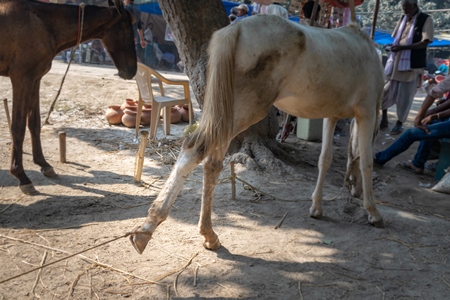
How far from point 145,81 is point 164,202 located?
467cm

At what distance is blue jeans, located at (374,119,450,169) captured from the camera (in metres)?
5.59

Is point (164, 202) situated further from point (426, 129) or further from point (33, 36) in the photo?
point (426, 129)

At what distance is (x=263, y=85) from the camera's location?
118 inches

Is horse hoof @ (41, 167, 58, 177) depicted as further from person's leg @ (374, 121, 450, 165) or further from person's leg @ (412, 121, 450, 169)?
person's leg @ (412, 121, 450, 169)


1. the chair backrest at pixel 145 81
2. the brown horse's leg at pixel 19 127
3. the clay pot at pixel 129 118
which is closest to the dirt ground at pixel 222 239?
the brown horse's leg at pixel 19 127

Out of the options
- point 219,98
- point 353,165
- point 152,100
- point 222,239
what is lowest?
point 222,239

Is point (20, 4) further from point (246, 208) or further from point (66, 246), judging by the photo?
point (246, 208)

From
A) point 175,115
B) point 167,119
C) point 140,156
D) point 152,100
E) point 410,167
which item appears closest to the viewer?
point 140,156

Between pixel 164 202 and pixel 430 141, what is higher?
pixel 164 202

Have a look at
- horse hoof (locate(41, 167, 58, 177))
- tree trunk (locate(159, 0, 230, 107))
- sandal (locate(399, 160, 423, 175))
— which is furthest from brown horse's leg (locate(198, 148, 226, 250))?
sandal (locate(399, 160, 423, 175))

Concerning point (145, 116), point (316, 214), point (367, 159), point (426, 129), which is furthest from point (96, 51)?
point (367, 159)

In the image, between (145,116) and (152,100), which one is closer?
(152,100)

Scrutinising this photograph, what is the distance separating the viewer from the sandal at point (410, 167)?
242 inches

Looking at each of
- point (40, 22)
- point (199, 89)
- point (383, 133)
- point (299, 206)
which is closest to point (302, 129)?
point (383, 133)
